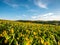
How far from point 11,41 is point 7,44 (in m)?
0.24

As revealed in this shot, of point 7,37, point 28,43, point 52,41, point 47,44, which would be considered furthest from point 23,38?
point 52,41

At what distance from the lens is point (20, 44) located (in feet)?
18.3

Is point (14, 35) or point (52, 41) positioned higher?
point (14, 35)

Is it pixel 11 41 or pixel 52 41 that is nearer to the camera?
pixel 11 41

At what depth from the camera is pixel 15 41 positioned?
18.4 ft

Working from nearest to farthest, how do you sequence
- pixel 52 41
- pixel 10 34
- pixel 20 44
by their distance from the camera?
pixel 20 44, pixel 10 34, pixel 52 41

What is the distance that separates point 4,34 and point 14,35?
0.52 meters

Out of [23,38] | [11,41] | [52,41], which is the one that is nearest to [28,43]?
[23,38]

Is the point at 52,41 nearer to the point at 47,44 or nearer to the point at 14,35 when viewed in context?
A: the point at 47,44

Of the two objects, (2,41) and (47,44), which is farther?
(47,44)

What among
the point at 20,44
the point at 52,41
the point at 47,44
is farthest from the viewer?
the point at 52,41

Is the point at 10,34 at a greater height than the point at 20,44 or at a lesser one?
greater

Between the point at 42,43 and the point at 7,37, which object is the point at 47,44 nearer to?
the point at 42,43

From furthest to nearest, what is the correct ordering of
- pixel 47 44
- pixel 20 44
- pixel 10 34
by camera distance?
pixel 47 44 < pixel 10 34 < pixel 20 44
